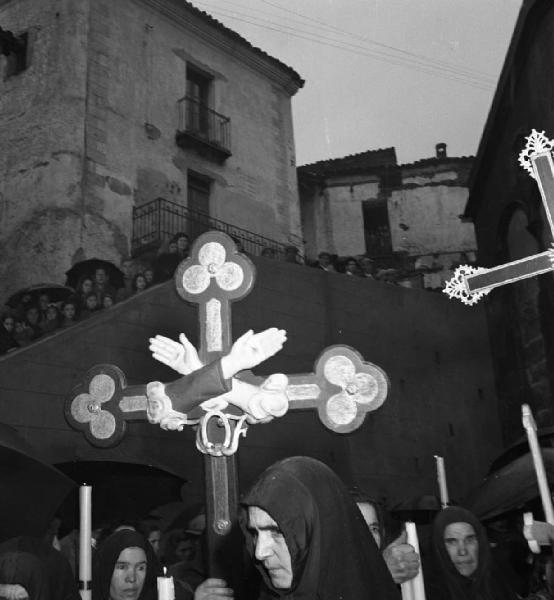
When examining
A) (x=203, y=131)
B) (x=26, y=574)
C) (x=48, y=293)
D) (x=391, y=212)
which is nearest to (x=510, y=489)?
(x=26, y=574)

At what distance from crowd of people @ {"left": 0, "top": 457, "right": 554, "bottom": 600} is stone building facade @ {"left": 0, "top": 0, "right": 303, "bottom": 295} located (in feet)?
35.8

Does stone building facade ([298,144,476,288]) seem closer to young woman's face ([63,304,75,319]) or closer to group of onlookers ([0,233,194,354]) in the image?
group of onlookers ([0,233,194,354])

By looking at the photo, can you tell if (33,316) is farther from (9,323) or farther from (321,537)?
(321,537)

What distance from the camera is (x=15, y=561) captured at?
323 cm

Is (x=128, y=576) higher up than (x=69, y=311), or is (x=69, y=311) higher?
(x=69, y=311)

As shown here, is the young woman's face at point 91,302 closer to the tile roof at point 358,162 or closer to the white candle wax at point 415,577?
the white candle wax at point 415,577

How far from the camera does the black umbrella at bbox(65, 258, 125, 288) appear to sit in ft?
44.4

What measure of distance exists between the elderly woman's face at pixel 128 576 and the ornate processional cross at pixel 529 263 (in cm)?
224

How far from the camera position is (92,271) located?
1359 cm

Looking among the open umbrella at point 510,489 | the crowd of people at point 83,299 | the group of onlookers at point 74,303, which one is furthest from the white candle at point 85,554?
the group of onlookers at point 74,303

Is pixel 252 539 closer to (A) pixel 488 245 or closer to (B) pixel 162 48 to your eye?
(A) pixel 488 245

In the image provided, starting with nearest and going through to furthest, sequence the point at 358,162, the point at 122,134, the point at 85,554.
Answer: the point at 85,554, the point at 122,134, the point at 358,162

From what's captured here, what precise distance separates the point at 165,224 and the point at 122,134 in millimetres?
2211

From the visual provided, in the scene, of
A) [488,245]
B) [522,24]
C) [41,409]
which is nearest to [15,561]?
[41,409]
